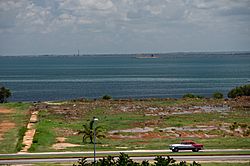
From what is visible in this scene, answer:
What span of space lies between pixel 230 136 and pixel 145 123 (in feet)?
52.2

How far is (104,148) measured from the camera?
4997 centimetres

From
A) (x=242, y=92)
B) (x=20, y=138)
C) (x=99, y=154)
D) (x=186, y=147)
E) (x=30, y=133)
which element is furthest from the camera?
(x=242, y=92)

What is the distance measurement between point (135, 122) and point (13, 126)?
18.2 metres

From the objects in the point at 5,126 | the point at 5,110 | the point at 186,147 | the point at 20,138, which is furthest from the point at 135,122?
the point at 5,110

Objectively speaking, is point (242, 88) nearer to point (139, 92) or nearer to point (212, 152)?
point (139, 92)

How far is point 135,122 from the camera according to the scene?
7406 centimetres

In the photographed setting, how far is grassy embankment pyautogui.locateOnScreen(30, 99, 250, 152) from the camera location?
5394cm

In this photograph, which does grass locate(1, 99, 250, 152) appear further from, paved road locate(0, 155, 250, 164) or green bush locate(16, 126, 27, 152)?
paved road locate(0, 155, 250, 164)

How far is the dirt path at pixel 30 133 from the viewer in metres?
50.8

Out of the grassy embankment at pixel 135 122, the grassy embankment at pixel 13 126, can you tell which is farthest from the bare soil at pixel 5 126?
the grassy embankment at pixel 135 122

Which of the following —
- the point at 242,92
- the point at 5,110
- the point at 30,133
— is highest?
the point at 242,92

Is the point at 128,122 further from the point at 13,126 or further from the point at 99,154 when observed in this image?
the point at 99,154

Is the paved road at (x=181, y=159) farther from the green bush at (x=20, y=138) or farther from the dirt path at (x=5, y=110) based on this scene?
the dirt path at (x=5, y=110)

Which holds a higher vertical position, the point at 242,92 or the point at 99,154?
the point at 242,92
